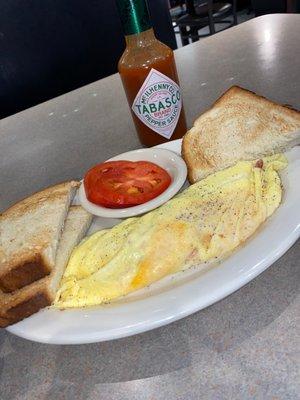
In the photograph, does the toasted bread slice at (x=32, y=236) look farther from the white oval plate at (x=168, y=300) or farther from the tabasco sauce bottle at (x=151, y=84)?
the tabasco sauce bottle at (x=151, y=84)

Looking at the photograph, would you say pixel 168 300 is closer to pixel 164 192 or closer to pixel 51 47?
pixel 164 192

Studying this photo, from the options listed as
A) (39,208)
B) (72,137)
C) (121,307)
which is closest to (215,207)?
(121,307)

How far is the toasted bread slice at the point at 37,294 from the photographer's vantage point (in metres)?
0.71

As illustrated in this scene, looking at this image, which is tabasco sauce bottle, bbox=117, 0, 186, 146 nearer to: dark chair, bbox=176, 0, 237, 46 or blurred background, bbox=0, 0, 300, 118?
blurred background, bbox=0, 0, 300, 118

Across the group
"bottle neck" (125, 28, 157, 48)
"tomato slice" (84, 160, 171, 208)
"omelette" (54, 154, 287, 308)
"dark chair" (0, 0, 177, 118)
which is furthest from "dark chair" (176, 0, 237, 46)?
"omelette" (54, 154, 287, 308)

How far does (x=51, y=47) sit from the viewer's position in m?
2.64

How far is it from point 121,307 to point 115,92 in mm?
1375

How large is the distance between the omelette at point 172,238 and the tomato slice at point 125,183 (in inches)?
2.4

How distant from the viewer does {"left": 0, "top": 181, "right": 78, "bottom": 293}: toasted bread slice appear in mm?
790

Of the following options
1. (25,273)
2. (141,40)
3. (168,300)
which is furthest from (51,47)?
(168,300)

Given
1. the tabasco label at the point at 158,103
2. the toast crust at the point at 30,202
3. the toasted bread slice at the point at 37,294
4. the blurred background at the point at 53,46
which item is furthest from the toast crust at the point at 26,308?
the blurred background at the point at 53,46

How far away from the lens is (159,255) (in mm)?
724

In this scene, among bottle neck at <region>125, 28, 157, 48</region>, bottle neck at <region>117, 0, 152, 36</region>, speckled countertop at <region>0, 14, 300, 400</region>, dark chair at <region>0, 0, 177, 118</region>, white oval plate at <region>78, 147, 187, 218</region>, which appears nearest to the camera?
speckled countertop at <region>0, 14, 300, 400</region>

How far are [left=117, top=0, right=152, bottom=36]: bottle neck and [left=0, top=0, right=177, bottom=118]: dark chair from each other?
177cm
